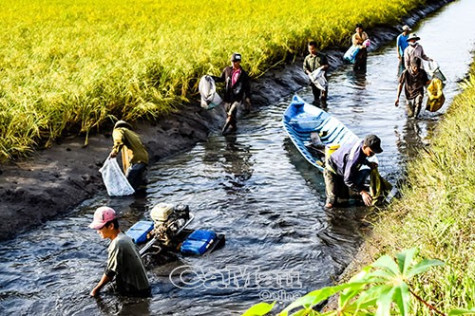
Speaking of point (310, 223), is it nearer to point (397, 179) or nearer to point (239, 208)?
point (239, 208)

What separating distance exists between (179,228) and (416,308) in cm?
450

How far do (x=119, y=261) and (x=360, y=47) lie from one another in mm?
14674

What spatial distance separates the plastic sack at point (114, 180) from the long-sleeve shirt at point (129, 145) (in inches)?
9.6

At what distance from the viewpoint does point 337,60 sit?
21.2 metres

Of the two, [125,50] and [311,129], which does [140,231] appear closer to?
[311,129]

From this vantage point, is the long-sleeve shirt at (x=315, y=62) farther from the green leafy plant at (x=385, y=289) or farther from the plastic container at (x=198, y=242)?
the green leafy plant at (x=385, y=289)

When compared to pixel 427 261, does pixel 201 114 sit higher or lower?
lower

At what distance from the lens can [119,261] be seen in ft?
19.0

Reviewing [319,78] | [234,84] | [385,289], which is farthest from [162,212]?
[319,78]

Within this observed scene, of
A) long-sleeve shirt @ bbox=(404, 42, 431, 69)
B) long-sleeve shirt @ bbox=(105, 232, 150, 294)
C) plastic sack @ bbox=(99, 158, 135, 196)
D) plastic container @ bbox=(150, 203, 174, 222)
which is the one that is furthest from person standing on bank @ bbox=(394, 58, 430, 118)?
long-sleeve shirt @ bbox=(105, 232, 150, 294)

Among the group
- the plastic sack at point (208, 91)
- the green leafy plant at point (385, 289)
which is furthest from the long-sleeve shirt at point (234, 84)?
the green leafy plant at point (385, 289)

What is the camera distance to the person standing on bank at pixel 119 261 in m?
5.56

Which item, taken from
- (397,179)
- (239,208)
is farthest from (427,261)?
(397,179)

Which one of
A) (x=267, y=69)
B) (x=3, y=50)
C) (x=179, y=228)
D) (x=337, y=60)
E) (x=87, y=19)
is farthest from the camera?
(x=87, y=19)
